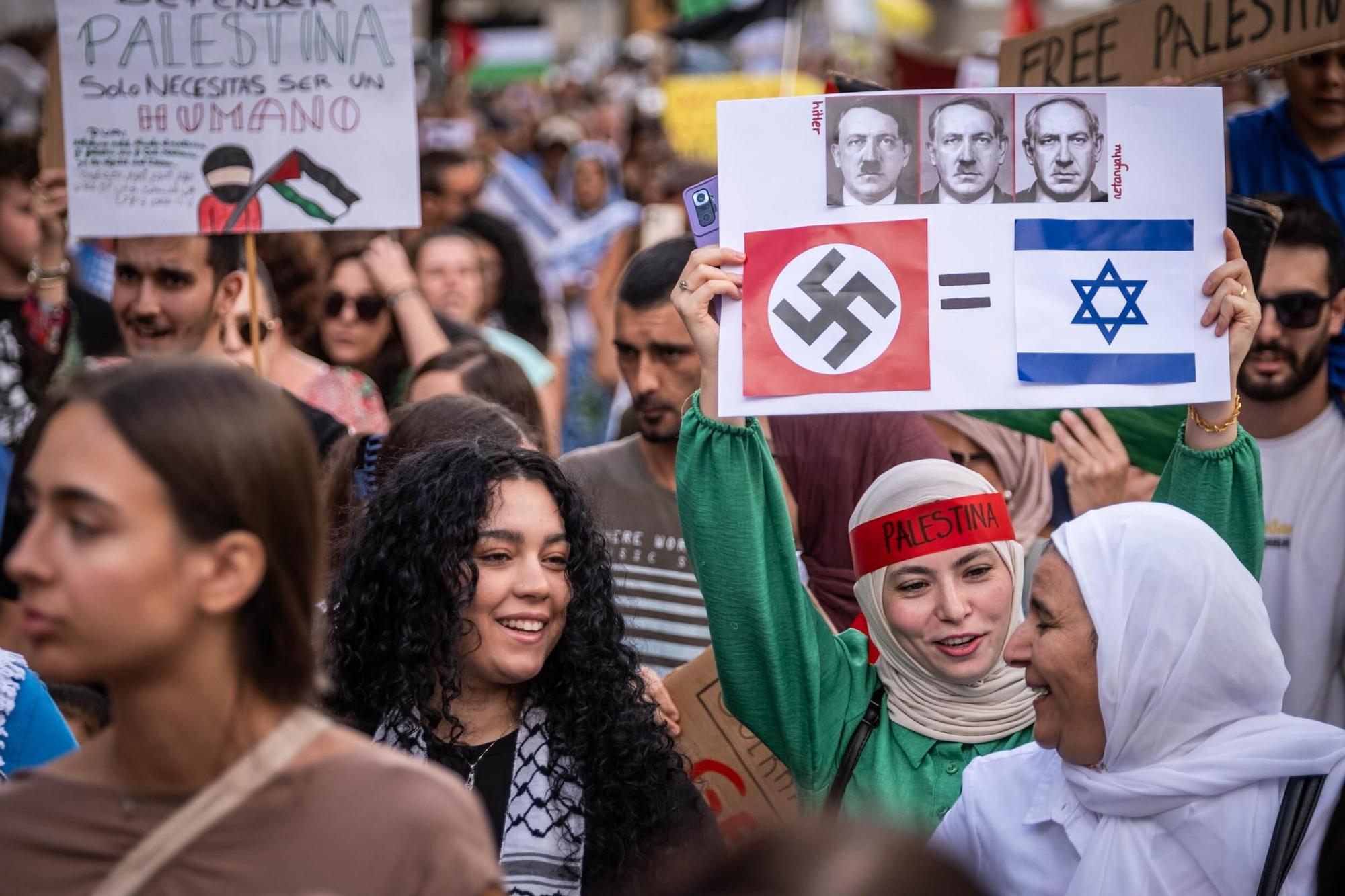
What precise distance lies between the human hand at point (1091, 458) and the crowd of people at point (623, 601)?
1 centimetres

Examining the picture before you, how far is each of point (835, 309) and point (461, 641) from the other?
1.04m

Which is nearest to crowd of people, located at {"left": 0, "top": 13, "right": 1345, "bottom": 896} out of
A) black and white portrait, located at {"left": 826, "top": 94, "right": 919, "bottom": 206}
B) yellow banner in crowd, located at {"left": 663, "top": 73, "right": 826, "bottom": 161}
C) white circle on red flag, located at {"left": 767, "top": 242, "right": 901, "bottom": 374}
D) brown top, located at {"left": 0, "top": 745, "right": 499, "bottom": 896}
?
brown top, located at {"left": 0, "top": 745, "right": 499, "bottom": 896}

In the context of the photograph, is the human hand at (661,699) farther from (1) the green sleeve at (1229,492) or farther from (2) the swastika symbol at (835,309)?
(1) the green sleeve at (1229,492)

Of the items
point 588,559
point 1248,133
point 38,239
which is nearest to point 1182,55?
point 1248,133

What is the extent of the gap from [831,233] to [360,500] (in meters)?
1.37

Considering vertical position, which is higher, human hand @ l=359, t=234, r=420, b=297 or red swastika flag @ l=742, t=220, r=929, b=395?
human hand @ l=359, t=234, r=420, b=297

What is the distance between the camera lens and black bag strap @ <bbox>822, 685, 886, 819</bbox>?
9.71ft

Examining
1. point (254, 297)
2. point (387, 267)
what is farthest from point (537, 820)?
point (387, 267)

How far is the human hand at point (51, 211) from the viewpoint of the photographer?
4.73m

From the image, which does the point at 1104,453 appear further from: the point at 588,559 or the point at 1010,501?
the point at 588,559

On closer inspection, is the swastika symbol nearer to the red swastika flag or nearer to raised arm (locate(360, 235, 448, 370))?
the red swastika flag

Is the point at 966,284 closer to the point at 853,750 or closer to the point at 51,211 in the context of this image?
the point at 853,750

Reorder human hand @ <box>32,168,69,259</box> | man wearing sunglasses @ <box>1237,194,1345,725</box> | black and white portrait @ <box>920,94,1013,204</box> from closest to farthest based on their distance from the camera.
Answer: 1. black and white portrait @ <box>920,94,1013,204</box>
2. man wearing sunglasses @ <box>1237,194,1345,725</box>
3. human hand @ <box>32,168,69,259</box>

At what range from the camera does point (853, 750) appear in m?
3.02
